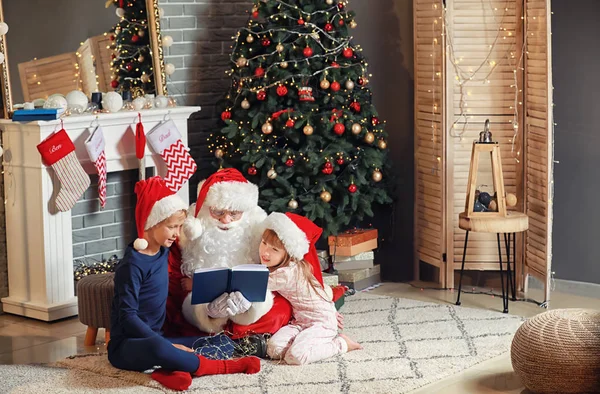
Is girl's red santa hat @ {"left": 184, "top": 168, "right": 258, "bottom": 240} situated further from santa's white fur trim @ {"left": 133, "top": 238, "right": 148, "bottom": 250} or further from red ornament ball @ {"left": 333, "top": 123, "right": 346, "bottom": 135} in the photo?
red ornament ball @ {"left": 333, "top": 123, "right": 346, "bottom": 135}

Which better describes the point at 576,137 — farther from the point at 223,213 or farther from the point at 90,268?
the point at 90,268

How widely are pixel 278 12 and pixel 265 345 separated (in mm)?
2455

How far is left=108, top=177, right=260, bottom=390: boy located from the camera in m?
4.47

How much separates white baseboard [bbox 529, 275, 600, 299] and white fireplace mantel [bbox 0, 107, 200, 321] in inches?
118

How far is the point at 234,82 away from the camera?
6598 millimetres

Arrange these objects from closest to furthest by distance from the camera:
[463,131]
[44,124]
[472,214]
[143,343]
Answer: [143,343], [44,124], [472,214], [463,131]

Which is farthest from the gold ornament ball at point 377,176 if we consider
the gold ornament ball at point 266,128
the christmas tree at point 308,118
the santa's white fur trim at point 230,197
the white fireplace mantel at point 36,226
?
the white fireplace mantel at point 36,226

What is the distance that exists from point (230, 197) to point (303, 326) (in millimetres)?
766

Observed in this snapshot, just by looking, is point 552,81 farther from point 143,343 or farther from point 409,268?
point 143,343

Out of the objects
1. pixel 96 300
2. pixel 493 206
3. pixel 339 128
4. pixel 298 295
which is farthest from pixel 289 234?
pixel 493 206

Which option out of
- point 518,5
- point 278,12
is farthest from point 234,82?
point 518,5

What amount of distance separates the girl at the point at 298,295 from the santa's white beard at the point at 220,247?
0.32 ft

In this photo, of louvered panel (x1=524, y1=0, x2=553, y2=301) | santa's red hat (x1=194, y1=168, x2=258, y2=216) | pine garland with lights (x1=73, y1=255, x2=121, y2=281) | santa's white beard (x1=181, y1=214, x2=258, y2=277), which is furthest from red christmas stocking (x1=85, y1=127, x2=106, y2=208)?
louvered panel (x1=524, y1=0, x2=553, y2=301)

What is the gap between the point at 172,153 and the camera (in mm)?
6305
